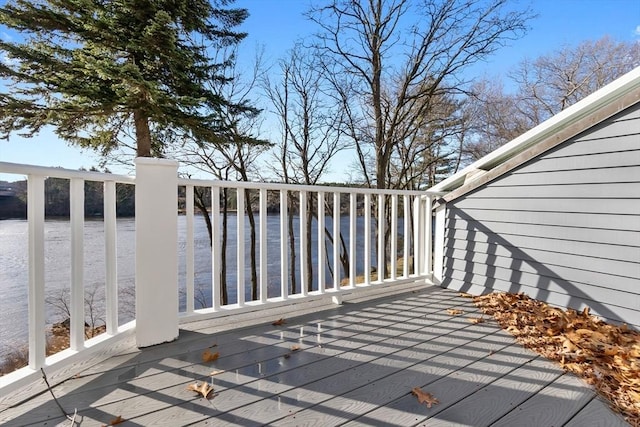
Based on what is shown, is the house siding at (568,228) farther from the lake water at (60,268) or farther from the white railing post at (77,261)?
the white railing post at (77,261)

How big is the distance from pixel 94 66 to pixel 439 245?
20.4 ft

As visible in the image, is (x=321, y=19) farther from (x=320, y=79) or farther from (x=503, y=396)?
(x=503, y=396)

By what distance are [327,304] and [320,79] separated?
7.57 meters

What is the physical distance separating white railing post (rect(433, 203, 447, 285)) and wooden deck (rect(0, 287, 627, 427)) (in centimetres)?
129

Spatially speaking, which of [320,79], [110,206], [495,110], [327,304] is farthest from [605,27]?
[110,206]

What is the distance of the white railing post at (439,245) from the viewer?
11.6 ft

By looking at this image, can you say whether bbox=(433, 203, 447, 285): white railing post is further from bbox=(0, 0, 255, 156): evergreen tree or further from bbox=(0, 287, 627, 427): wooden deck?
bbox=(0, 0, 255, 156): evergreen tree

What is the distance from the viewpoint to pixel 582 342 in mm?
1975

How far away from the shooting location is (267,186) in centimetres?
236

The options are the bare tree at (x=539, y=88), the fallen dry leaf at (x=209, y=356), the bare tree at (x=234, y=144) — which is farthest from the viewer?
the bare tree at (x=539, y=88)

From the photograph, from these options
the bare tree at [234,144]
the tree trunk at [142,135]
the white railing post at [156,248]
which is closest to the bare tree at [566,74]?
Result: the bare tree at [234,144]

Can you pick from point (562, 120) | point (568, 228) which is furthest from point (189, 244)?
point (562, 120)

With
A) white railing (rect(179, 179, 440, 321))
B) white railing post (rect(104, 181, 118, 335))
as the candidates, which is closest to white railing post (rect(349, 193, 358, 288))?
white railing (rect(179, 179, 440, 321))

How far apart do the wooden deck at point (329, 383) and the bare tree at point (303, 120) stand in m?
7.11
